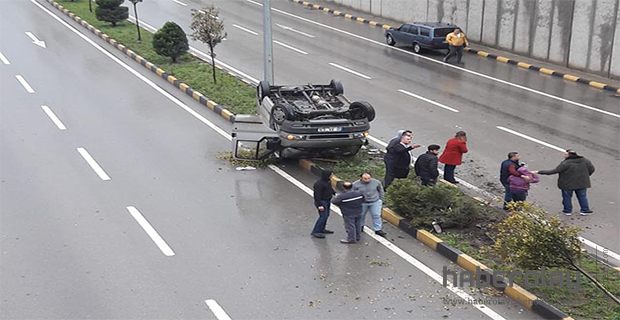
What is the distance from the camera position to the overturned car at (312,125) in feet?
52.4

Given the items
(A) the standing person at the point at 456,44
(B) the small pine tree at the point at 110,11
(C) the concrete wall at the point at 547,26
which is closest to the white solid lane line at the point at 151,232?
(A) the standing person at the point at 456,44

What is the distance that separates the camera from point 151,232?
42.4 ft

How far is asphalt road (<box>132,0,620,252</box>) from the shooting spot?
16172mm

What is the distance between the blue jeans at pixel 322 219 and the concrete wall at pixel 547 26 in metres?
16.9

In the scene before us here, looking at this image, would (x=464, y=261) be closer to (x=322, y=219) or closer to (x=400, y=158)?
(x=322, y=219)

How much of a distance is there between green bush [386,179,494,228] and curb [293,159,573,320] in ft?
0.54

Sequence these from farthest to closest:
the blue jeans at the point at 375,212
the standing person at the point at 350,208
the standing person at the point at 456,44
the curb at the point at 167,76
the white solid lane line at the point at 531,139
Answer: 1. the standing person at the point at 456,44
2. the curb at the point at 167,76
3. the white solid lane line at the point at 531,139
4. the blue jeans at the point at 375,212
5. the standing person at the point at 350,208

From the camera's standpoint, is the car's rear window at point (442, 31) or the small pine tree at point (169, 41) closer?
the small pine tree at point (169, 41)

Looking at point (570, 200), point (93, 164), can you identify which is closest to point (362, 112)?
point (570, 200)

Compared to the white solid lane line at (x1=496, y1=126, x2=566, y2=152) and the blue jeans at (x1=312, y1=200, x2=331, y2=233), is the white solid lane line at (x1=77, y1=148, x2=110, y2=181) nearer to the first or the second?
the blue jeans at (x1=312, y1=200, x2=331, y2=233)

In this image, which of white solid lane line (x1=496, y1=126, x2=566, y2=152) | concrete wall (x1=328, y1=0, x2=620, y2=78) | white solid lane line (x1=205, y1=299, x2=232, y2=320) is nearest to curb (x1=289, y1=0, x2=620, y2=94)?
concrete wall (x1=328, y1=0, x2=620, y2=78)

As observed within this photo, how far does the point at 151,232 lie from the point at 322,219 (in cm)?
288

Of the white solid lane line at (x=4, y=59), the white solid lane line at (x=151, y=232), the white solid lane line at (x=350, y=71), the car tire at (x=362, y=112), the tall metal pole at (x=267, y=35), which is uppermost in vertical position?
the tall metal pole at (x=267, y=35)

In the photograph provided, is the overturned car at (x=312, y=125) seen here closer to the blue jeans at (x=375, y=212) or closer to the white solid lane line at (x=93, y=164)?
the white solid lane line at (x=93, y=164)
